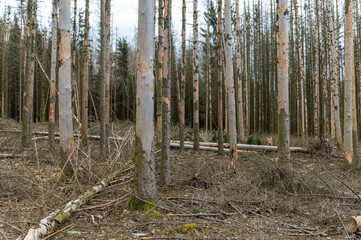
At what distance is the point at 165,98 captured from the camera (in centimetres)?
518

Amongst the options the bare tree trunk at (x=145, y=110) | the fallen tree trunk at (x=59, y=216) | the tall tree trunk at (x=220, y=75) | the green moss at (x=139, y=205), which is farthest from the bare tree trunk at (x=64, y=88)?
the tall tree trunk at (x=220, y=75)

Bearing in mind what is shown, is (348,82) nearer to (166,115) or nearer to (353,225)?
(353,225)

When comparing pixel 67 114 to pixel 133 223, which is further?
pixel 67 114

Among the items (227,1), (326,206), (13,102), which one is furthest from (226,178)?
(13,102)

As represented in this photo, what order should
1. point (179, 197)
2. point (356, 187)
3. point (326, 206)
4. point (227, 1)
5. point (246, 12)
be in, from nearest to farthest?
point (326, 206)
point (179, 197)
point (356, 187)
point (227, 1)
point (246, 12)

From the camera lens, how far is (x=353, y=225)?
3375mm

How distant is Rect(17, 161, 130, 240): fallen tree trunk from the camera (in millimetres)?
2834

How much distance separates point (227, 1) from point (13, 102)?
27.5 metres

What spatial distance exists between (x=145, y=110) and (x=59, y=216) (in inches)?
69.4

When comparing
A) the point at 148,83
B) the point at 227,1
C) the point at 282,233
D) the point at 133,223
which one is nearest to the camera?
the point at 282,233

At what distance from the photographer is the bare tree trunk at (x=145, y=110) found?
3980 mm

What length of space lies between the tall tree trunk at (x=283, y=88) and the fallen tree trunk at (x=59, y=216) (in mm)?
3634

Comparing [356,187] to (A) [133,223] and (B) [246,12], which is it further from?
(B) [246,12]

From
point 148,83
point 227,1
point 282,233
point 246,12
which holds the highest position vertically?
point 246,12
